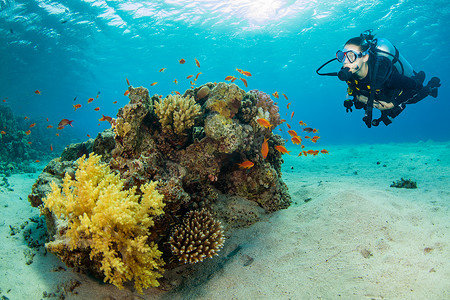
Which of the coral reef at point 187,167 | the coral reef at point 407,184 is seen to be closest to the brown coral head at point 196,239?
the coral reef at point 187,167

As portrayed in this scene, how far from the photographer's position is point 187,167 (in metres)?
4.78

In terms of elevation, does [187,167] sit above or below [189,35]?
below

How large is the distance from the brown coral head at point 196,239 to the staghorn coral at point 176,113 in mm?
2006

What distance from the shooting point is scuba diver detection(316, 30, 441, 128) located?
5016 mm

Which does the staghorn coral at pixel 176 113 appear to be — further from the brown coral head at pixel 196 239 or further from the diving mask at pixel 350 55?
the diving mask at pixel 350 55

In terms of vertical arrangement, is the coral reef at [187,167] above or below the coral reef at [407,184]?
above

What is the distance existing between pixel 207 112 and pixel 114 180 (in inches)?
111

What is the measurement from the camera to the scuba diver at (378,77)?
16.5ft

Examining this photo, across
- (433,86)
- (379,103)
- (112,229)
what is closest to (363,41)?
(379,103)

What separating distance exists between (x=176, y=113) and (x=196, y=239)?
2611mm

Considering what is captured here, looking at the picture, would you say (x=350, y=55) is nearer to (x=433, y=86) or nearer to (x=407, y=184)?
(x=433, y=86)

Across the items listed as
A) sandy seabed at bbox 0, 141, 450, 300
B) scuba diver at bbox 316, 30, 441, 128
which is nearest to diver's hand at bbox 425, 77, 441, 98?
scuba diver at bbox 316, 30, 441, 128

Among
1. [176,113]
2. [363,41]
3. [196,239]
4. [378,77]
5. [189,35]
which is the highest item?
[189,35]

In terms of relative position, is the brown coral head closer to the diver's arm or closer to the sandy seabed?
the sandy seabed
